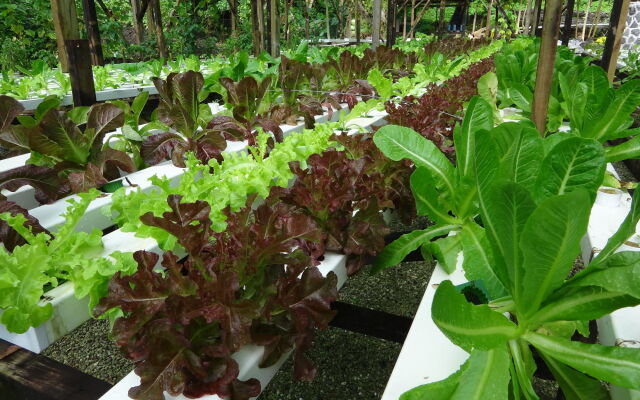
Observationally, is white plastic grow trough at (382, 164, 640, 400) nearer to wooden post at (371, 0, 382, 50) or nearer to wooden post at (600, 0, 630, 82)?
wooden post at (600, 0, 630, 82)

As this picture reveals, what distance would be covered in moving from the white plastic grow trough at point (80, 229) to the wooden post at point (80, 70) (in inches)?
25.3

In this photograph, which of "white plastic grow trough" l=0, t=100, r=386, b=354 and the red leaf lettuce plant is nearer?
the red leaf lettuce plant

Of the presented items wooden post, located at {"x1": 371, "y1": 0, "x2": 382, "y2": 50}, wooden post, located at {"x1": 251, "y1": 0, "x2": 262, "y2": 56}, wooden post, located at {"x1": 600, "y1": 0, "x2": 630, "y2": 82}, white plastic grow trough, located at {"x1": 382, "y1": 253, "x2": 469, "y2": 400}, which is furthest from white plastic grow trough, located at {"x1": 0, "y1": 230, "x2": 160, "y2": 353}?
wooden post, located at {"x1": 371, "y1": 0, "x2": 382, "y2": 50}

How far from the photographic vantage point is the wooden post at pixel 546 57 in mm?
1202

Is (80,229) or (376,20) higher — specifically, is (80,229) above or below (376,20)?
below

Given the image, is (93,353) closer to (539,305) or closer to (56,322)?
A: (56,322)

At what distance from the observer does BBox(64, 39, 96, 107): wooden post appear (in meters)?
2.31

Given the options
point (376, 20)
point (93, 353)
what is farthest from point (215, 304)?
point (376, 20)

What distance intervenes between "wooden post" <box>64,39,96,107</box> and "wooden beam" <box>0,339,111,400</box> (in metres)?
1.58

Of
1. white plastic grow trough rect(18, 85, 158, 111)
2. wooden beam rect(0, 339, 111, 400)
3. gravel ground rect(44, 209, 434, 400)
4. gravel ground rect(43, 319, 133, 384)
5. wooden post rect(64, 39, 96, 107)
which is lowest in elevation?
gravel ground rect(43, 319, 133, 384)

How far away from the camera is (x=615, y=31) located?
10.9ft

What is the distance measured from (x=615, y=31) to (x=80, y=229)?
347cm

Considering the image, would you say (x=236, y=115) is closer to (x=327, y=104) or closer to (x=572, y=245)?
(x=327, y=104)

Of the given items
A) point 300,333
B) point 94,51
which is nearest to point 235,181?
point 300,333
